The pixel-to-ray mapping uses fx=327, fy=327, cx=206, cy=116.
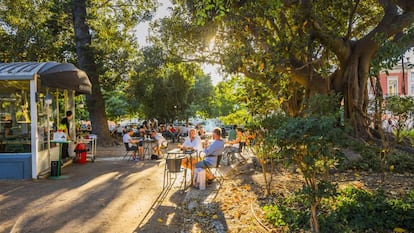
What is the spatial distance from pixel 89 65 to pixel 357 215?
47.5 ft

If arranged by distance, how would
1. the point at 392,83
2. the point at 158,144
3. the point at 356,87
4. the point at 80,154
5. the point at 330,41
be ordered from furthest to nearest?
the point at 392,83
the point at 158,144
the point at 80,154
the point at 356,87
the point at 330,41

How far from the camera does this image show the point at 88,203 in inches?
229

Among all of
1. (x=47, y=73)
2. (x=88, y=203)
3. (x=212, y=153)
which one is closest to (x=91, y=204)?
(x=88, y=203)

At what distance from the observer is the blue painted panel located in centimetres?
804

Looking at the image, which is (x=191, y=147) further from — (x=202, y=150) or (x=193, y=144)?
(x=202, y=150)

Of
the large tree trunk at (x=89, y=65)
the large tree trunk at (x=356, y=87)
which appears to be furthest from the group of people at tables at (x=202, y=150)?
the large tree trunk at (x=89, y=65)

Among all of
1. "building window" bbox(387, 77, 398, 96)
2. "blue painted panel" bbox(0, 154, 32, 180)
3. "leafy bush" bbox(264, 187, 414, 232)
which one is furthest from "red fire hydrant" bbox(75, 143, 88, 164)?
"building window" bbox(387, 77, 398, 96)

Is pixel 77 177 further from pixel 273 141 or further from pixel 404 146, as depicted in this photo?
pixel 404 146

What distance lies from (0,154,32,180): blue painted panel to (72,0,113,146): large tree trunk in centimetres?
844

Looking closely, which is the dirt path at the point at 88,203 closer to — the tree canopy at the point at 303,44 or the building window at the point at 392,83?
the tree canopy at the point at 303,44

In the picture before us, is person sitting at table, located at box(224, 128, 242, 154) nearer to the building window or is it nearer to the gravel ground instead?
the gravel ground

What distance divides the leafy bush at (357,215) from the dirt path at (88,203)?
1563 millimetres

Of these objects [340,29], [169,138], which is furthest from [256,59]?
[169,138]

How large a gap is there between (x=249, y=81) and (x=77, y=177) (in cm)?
714
